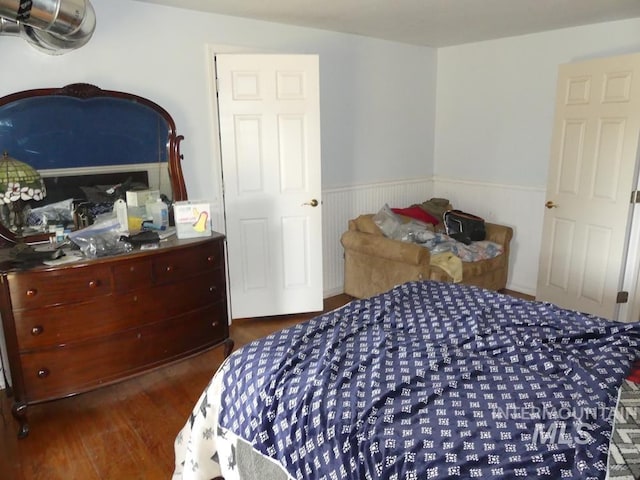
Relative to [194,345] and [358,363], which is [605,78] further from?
[194,345]

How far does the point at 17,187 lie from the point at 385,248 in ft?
8.26

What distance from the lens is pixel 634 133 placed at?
3229 millimetres

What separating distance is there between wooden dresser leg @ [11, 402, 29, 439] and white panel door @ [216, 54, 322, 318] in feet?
5.25

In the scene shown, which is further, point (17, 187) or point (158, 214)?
point (158, 214)

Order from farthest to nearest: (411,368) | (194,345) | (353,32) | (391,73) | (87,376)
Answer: (391,73), (353,32), (194,345), (87,376), (411,368)

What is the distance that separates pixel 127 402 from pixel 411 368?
5.89 feet

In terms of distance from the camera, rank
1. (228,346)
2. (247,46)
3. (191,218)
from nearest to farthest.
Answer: (191,218)
(228,346)
(247,46)

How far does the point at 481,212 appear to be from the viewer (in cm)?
465

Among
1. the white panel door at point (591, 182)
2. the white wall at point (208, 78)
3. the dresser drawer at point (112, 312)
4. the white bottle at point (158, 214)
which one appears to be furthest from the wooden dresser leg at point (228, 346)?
the white panel door at point (591, 182)

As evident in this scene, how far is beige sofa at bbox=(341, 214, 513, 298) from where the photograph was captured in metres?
3.69

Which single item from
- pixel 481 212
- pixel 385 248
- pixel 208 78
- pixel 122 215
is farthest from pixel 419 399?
pixel 481 212

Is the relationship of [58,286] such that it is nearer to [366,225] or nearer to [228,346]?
[228,346]

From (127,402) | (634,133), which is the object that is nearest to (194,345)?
(127,402)

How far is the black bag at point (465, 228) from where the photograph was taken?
13.7 feet
